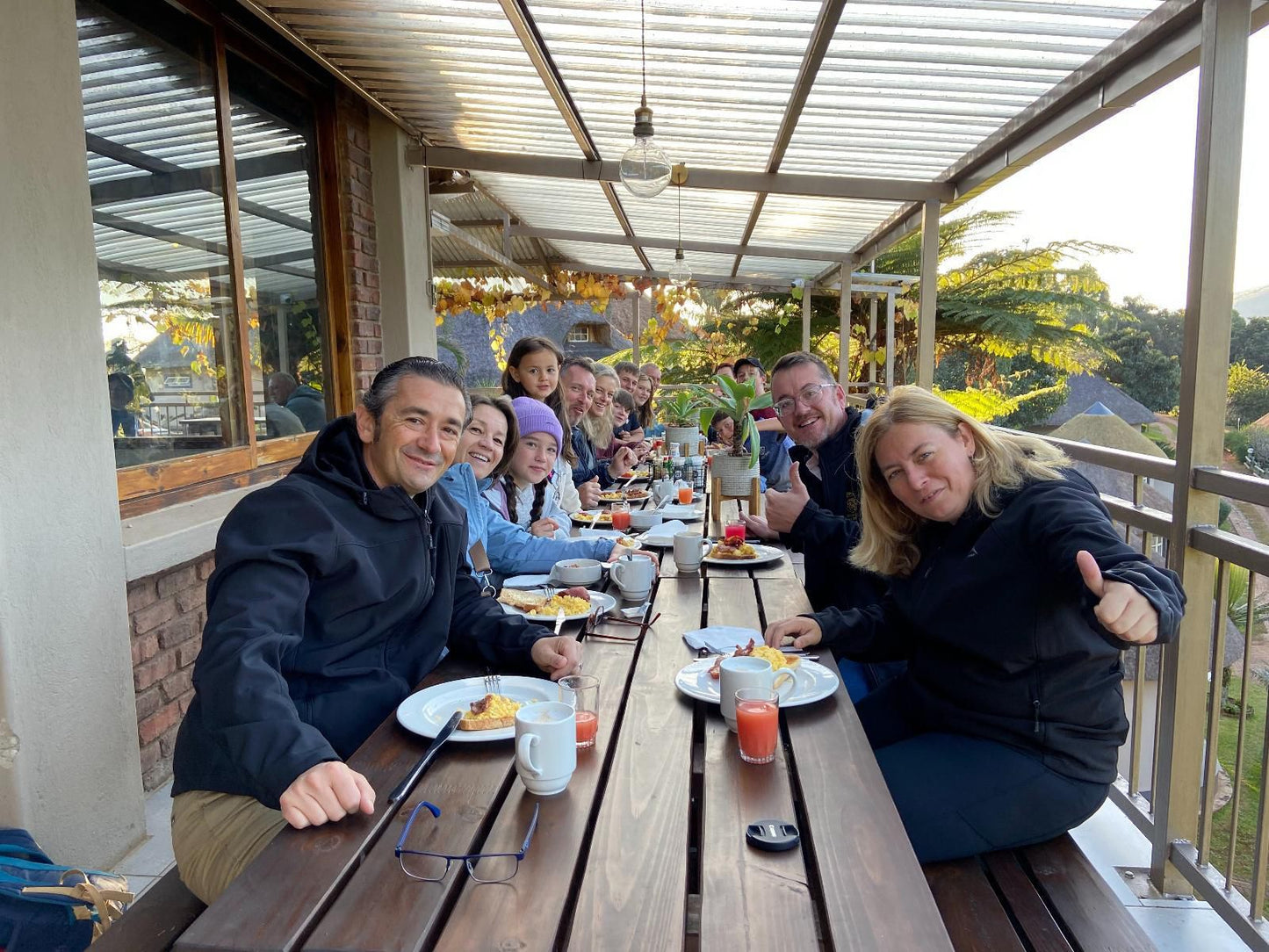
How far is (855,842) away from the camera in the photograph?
1.17 metres

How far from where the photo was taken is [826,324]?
1524cm

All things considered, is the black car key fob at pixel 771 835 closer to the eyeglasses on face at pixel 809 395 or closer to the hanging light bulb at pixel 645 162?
the eyeglasses on face at pixel 809 395

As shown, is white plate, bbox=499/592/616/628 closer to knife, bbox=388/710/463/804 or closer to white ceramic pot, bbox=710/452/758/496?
knife, bbox=388/710/463/804

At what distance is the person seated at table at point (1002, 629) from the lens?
1.67m

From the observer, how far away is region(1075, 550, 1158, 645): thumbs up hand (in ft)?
4.91

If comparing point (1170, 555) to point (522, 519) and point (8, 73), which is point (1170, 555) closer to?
point (522, 519)

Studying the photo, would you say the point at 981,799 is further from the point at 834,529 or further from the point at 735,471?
the point at 735,471

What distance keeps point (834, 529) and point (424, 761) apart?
190cm

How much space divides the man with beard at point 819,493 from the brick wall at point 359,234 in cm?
234

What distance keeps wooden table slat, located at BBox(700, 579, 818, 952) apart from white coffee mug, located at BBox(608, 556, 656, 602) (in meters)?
0.86

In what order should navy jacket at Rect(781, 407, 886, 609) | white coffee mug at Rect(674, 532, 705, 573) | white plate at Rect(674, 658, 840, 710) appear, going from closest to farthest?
white plate at Rect(674, 658, 840, 710), white coffee mug at Rect(674, 532, 705, 573), navy jacket at Rect(781, 407, 886, 609)

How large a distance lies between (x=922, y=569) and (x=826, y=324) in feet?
45.2

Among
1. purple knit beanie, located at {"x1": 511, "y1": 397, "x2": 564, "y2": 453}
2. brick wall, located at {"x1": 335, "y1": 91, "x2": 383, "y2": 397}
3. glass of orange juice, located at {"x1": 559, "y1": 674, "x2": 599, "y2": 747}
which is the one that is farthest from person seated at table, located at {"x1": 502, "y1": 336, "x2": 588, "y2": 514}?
glass of orange juice, located at {"x1": 559, "y1": 674, "x2": 599, "y2": 747}

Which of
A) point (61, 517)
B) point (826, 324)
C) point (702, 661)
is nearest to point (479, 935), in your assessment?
point (702, 661)
